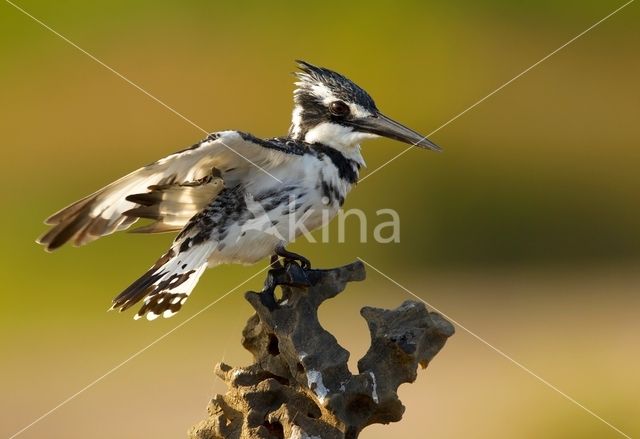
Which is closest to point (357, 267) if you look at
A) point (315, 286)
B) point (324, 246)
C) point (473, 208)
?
point (315, 286)

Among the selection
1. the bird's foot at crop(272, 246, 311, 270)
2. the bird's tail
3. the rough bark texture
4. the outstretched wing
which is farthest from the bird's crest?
the rough bark texture

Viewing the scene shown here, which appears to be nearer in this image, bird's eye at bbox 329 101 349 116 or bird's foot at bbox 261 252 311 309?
bird's foot at bbox 261 252 311 309

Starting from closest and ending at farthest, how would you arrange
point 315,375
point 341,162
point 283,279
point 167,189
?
point 315,375 → point 283,279 → point 167,189 → point 341,162

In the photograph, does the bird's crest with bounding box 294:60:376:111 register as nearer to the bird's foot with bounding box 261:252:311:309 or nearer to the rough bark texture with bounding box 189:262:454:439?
the bird's foot with bounding box 261:252:311:309

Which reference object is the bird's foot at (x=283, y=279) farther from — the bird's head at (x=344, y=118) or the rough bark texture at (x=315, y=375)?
the bird's head at (x=344, y=118)

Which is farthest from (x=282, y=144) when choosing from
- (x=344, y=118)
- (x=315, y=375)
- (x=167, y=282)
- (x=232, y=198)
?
(x=315, y=375)

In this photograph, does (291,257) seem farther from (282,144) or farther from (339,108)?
(339,108)

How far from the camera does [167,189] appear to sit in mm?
3279

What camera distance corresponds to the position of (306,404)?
2.74m

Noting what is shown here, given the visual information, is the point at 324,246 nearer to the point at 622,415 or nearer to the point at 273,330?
the point at 622,415

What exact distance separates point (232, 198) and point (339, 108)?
0.50 metres

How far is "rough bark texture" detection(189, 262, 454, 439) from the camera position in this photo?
265 cm

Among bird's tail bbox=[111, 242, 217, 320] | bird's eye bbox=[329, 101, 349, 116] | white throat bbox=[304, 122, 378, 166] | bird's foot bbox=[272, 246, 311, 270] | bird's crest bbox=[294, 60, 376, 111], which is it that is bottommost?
bird's tail bbox=[111, 242, 217, 320]

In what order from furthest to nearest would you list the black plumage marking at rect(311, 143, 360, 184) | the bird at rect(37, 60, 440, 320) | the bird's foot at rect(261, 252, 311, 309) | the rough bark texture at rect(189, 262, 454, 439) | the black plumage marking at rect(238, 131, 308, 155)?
the black plumage marking at rect(311, 143, 360, 184) < the bird at rect(37, 60, 440, 320) < the black plumage marking at rect(238, 131, 308, 155) < the bird's foot at rect(261, 252, 311, 309) < the rough bark texture at rect(189, 262, 454, 439)
